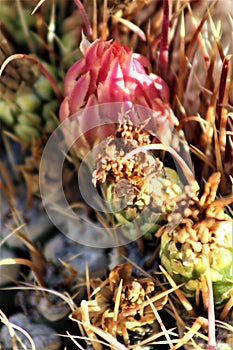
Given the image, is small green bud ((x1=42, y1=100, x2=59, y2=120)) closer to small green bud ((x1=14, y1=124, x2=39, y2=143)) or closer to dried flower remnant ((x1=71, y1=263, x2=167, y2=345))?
small green bud ((x1=14, y1=124, x2=39, y2=143))

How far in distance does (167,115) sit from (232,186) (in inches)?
5.1

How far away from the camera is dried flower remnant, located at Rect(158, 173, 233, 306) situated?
655 mm

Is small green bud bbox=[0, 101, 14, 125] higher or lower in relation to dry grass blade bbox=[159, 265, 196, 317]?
higher

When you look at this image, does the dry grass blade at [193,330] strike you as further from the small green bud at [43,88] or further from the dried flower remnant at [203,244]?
the small green bud at [43,88]

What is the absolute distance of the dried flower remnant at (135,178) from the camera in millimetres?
696

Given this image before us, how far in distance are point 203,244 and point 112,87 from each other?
0.75 ft

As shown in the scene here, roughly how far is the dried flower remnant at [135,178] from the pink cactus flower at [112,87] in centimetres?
4

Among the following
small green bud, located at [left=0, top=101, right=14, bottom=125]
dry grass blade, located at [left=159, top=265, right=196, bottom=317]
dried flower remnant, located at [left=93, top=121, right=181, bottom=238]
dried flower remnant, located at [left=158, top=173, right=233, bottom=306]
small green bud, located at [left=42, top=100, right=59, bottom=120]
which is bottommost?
dry grass blade, located at [left=159, top=265, right=196, bottom=317]

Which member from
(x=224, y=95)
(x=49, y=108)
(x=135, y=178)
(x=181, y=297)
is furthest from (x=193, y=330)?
(x=49, y=108)

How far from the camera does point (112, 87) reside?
737 mm

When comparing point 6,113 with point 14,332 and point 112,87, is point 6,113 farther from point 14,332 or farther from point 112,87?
point 14,332

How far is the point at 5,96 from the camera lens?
0.88 m

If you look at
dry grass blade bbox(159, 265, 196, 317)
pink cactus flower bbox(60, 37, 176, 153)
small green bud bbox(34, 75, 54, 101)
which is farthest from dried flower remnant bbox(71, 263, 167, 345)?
small green bud bbox(34, 75, 54, 101)

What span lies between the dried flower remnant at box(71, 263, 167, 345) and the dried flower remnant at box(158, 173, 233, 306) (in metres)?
0.05
